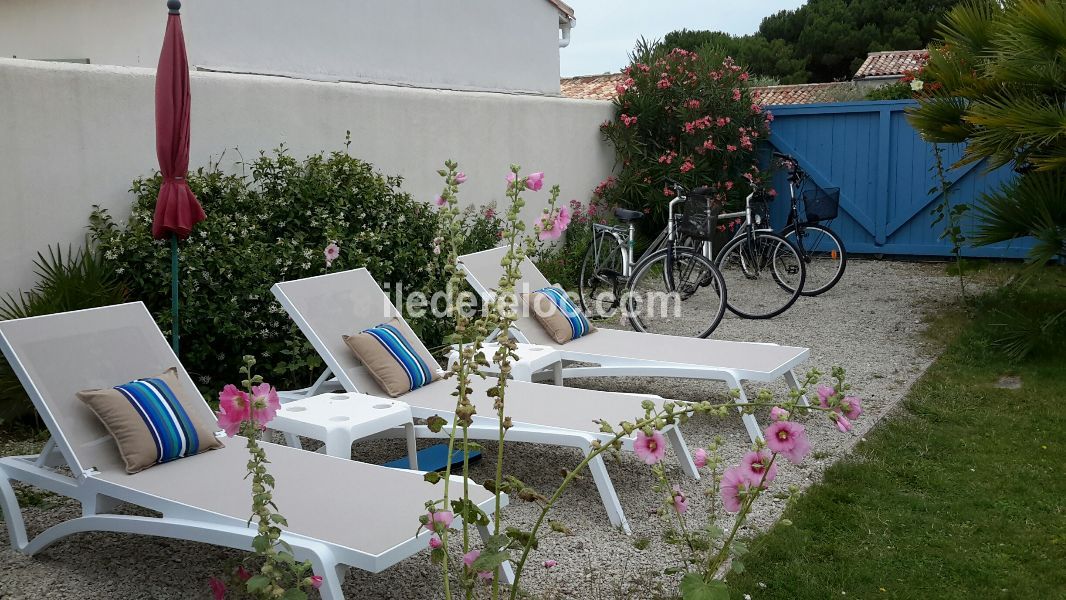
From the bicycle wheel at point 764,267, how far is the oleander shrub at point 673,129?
2362 mm

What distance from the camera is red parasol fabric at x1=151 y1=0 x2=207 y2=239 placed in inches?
201

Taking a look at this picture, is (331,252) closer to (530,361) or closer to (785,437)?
(530,361)

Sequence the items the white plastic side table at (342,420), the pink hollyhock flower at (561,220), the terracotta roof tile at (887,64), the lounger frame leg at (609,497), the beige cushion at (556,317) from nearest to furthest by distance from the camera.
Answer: the pink hollyhock flower at (561,220), the lounger frame leg at (609,497), the white plastic side table at (342,420), the beige cushion at (556,317), the terracotta roof tile at (887,64)

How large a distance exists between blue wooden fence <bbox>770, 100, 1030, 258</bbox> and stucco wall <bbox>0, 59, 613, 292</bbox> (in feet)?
13.2

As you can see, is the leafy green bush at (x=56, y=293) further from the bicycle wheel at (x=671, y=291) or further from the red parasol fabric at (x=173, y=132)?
the bicycle wheel at (x=671, y=291)

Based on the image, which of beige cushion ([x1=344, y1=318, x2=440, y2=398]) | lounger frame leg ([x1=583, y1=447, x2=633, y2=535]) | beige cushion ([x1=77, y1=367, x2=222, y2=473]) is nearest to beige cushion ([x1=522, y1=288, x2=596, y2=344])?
beige cushion ([x1=344, y1=318, x2=440, y2=398])

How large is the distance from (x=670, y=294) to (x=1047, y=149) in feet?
10.3

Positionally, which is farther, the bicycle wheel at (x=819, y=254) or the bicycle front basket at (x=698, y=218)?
the bicycle wheel at (x=819, y=254)

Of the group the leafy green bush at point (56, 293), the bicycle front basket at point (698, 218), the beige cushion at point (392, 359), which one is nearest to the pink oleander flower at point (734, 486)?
the beige cushion at point (392, 359)

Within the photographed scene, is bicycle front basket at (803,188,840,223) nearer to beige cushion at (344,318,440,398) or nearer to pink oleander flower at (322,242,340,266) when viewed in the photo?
pink oleander flower at (322,242,340,266)

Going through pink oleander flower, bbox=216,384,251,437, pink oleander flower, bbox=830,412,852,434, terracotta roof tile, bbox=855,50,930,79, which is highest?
terracotta roof tile, bbox=855,50,930,79

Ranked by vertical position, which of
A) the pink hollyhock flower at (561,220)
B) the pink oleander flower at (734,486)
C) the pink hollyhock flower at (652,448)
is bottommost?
the pink oleander flower at (734,486)

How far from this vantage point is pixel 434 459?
4.91m

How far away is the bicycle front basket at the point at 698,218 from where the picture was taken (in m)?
8.13
